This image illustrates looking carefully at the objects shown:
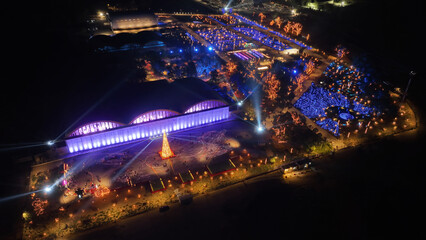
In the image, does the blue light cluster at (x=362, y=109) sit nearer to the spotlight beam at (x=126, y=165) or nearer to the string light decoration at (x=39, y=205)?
the spotlight beam at (x=126, y=165)

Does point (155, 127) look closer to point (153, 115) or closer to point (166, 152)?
point (153, 115)

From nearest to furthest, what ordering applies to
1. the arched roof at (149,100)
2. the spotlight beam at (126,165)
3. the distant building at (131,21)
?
the spotlight beam at (126,165)
the arched roof at (149,100)
the distant building at (131,21)

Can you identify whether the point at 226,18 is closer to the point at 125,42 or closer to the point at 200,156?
the point at 125,42

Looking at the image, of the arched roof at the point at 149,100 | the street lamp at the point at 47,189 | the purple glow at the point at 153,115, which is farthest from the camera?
the purple glow at the point at 153,115

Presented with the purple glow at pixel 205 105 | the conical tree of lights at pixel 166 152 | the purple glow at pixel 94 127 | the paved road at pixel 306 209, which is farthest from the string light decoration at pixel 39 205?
the purple glow at pixel 205 105

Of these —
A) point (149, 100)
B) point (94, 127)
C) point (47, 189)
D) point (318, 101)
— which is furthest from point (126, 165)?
point (318, 101)

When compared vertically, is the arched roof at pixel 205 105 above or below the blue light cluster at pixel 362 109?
above

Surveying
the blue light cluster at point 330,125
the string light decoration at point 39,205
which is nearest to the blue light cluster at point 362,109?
the blue light cluster at point 330,125

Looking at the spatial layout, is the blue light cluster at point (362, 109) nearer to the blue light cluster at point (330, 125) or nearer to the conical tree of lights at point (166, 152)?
the blue light cluster at point (330, 125)

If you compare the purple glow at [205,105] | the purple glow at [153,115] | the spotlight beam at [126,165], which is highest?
the purple glow at [205,105]

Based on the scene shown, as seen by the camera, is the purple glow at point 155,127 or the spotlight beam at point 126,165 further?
the purple glow at point 155,127
